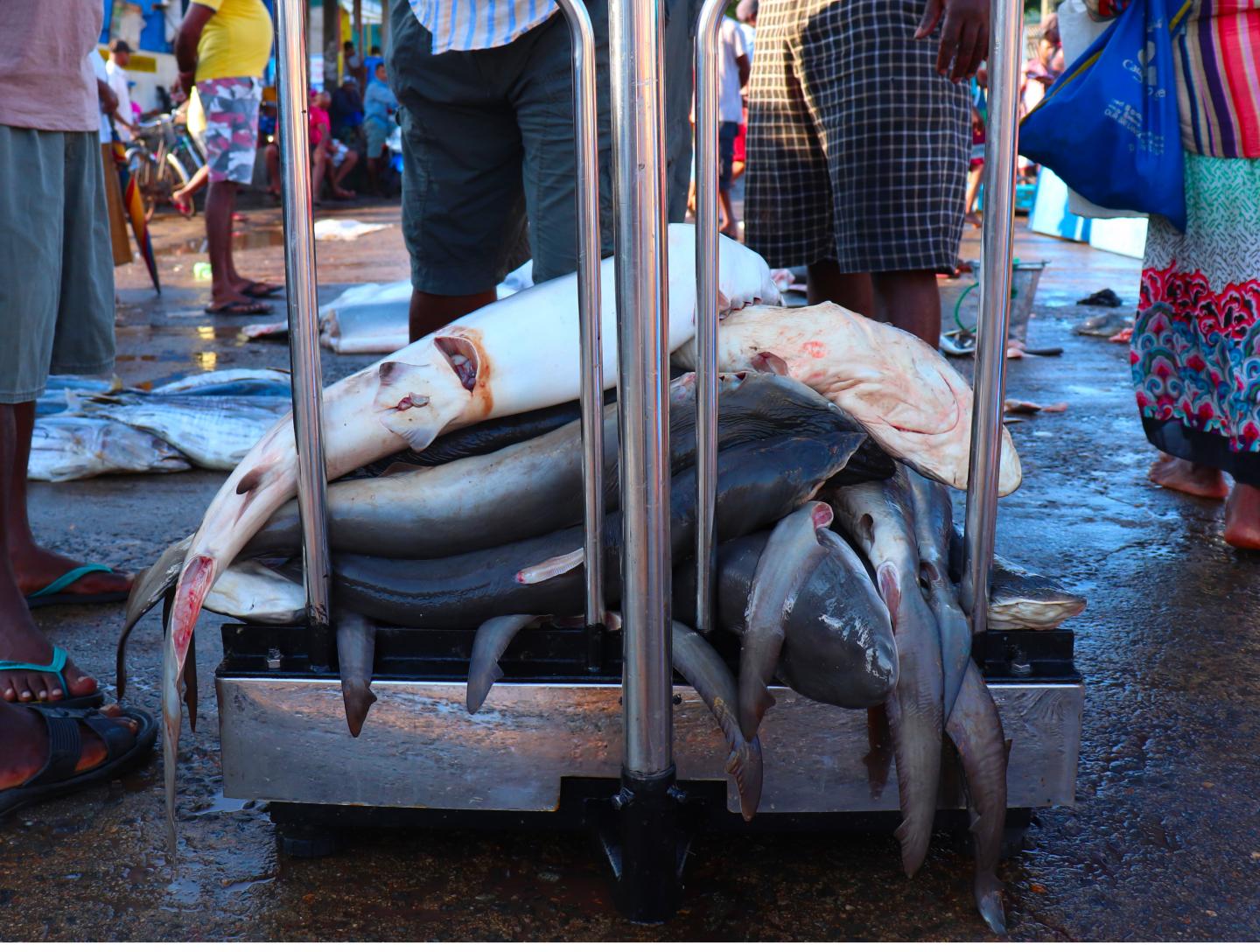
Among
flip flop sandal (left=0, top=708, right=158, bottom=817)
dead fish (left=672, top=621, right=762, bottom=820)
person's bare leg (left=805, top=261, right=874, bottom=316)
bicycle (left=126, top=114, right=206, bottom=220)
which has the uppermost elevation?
bicycle (left=126, top=114, right=206, bottom=220)

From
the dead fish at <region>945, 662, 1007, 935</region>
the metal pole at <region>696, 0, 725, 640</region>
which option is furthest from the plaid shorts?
the dead fish at <region>945, 662, 1007, 935</region>

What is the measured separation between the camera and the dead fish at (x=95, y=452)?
362cm

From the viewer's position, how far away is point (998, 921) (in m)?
1.42

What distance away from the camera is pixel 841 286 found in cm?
340

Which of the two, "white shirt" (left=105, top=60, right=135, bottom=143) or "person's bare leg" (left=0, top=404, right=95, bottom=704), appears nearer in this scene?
"person's bare leg" (left=0, top=404, right=95, bottom=704)

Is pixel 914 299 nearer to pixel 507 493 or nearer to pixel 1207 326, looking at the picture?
pixel 1207 326

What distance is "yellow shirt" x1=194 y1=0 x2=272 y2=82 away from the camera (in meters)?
6.27

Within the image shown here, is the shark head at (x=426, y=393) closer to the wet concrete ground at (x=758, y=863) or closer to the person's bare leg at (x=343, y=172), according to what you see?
the wet concrete ground at (x=758, y=863)

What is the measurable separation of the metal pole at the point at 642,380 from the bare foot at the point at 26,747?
88 cm

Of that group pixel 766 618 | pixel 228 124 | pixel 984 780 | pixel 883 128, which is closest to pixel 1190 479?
pixel 883 128

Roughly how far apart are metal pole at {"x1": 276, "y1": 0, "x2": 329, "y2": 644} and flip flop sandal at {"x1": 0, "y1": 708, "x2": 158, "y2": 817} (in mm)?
526

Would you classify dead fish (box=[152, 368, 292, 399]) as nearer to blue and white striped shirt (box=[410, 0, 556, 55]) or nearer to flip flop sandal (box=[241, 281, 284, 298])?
blue and white striped shirt (box=[410, 0, 556, 55])

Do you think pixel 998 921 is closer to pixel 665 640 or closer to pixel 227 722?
pixel 665 640

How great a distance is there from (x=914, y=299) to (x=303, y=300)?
73.4 inches
